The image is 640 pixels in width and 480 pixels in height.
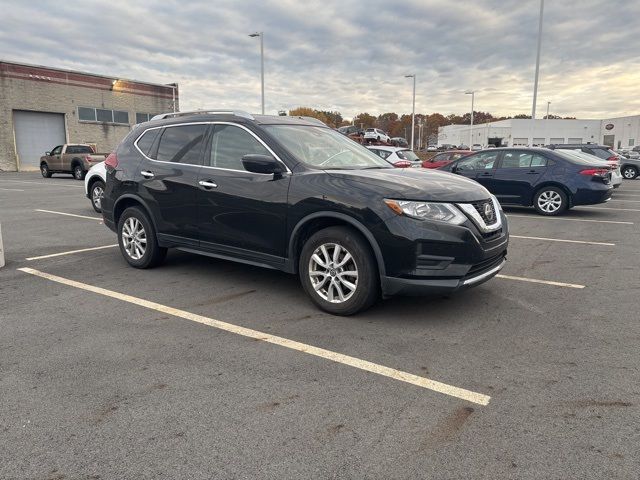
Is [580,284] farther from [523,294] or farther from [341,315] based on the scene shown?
[341,315]

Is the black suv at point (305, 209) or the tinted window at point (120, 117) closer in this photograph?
the black suv at point (305, 209)

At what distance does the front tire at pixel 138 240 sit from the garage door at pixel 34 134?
33.4m

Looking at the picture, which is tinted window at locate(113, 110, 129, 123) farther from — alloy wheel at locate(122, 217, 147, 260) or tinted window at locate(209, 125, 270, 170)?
tinted window at locate(209, 125, 270, 170)

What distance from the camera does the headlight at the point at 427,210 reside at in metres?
4.09

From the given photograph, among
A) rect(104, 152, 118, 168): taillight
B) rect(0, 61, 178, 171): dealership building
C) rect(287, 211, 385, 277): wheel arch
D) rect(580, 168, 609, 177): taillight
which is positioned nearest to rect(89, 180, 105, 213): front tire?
rect(104, 152, 118, 168): taillight

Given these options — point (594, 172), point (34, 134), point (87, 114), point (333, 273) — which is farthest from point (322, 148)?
point (87, 114)

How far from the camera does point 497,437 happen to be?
2641 mm

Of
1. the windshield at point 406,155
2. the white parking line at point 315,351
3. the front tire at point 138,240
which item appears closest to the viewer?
the white parking line at point 315,351

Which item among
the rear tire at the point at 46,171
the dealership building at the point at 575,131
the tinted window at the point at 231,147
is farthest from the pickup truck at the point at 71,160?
the dealership building at the point at 575,131

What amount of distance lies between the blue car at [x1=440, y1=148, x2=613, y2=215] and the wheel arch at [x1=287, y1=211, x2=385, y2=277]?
8.58 metres

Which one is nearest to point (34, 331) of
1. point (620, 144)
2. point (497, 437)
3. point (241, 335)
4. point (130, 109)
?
point (241, 335)

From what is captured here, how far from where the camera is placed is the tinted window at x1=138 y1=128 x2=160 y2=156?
603cm

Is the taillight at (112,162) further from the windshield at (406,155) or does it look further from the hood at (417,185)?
the windshield at (406,155)

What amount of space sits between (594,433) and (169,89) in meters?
44.0
